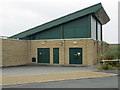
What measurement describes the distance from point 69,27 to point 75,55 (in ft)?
13.7

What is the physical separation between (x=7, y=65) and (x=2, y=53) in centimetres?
172

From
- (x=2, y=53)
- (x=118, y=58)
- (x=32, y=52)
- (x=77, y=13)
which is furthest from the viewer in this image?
(x=32, y=52)

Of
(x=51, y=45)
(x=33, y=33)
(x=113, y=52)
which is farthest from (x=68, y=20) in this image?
(x=113, y=52)

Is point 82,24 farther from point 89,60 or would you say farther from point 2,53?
point 2,53

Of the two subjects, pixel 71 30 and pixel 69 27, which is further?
pixel 69 27

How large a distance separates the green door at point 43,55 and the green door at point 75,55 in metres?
3.46

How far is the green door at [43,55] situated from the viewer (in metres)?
22.8

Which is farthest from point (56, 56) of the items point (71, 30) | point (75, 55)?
point (71, 30)

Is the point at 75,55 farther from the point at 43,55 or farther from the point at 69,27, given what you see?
the point at 43,55

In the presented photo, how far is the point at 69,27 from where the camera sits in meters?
22.5

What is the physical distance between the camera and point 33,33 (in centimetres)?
2411

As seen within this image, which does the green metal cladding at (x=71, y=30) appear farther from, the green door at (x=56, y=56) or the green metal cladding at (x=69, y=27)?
the green door at (x=56, y=56)

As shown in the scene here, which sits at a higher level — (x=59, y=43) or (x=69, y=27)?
(x=69, y=27)

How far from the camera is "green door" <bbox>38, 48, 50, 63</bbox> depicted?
22795 millimetres
